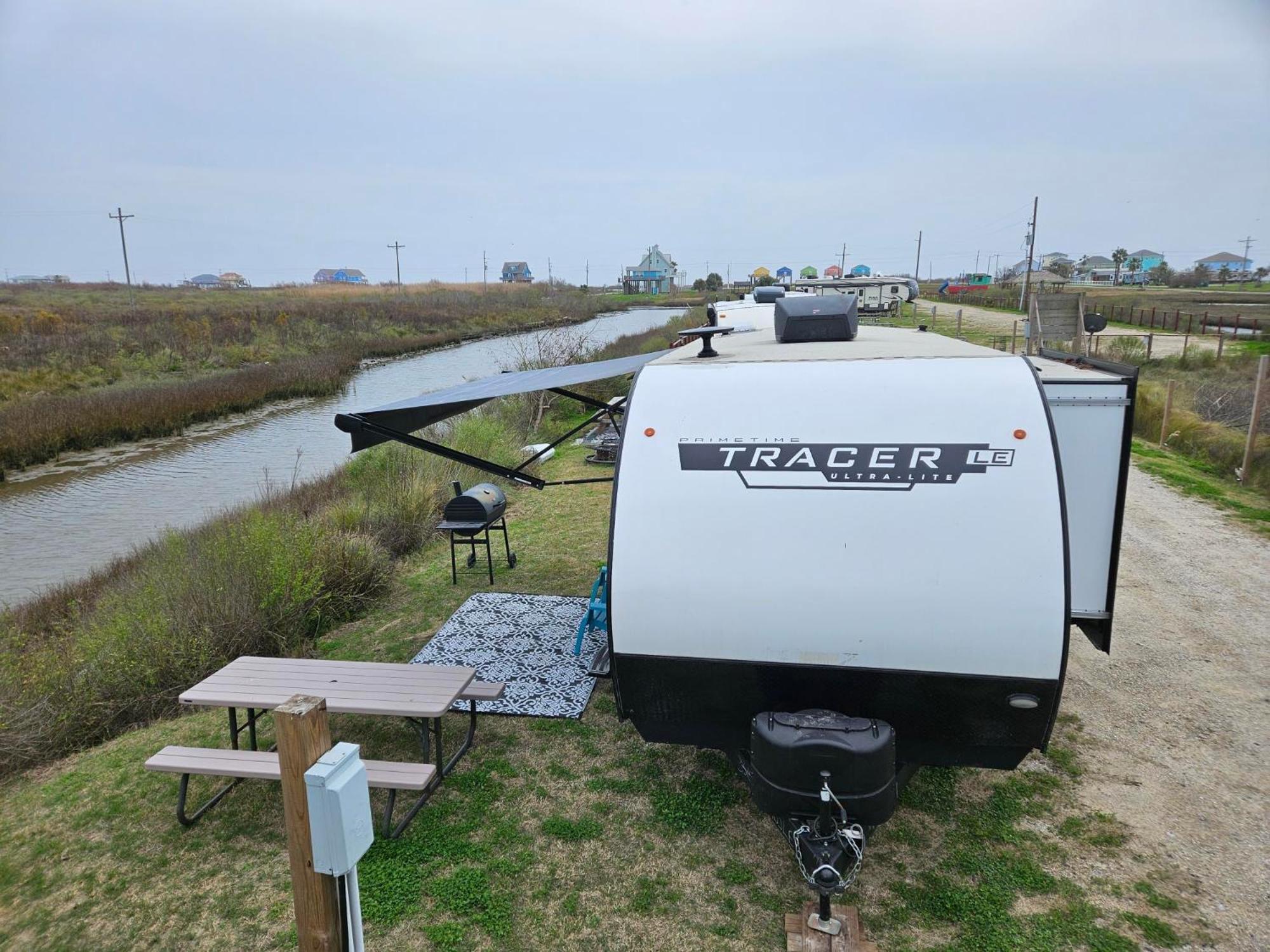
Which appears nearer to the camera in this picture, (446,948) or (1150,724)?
(446,948)

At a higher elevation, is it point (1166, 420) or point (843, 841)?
point (1166, 420)

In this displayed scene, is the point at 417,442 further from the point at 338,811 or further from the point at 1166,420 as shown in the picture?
the point at 1166,420

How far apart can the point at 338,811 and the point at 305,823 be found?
1.06 feet

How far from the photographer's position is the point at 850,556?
321 centimetres

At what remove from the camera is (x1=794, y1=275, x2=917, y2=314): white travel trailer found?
73.6 ft

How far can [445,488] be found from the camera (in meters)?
11.2

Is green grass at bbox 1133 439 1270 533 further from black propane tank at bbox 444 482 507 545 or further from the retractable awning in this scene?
black propane tank at bbox 444 482 507 545

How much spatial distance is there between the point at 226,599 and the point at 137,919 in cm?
305

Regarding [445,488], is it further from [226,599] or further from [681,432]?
[681,432]

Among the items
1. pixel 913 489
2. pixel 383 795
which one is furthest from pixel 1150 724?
pixel 383 795

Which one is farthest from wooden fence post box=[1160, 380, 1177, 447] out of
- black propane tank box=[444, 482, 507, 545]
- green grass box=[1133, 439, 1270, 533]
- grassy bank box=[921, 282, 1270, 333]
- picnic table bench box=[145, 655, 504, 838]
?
grassy bank box=[921, 282, 1270, 333]

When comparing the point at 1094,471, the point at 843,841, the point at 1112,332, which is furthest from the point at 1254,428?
the point at 1112,332

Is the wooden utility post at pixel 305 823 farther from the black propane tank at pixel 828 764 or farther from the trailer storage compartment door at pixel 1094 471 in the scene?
the trailer storage compartment door at pixel 1094 471

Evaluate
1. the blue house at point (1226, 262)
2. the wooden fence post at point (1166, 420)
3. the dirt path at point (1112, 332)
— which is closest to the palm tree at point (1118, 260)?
the blue house at point (1226, 262)
